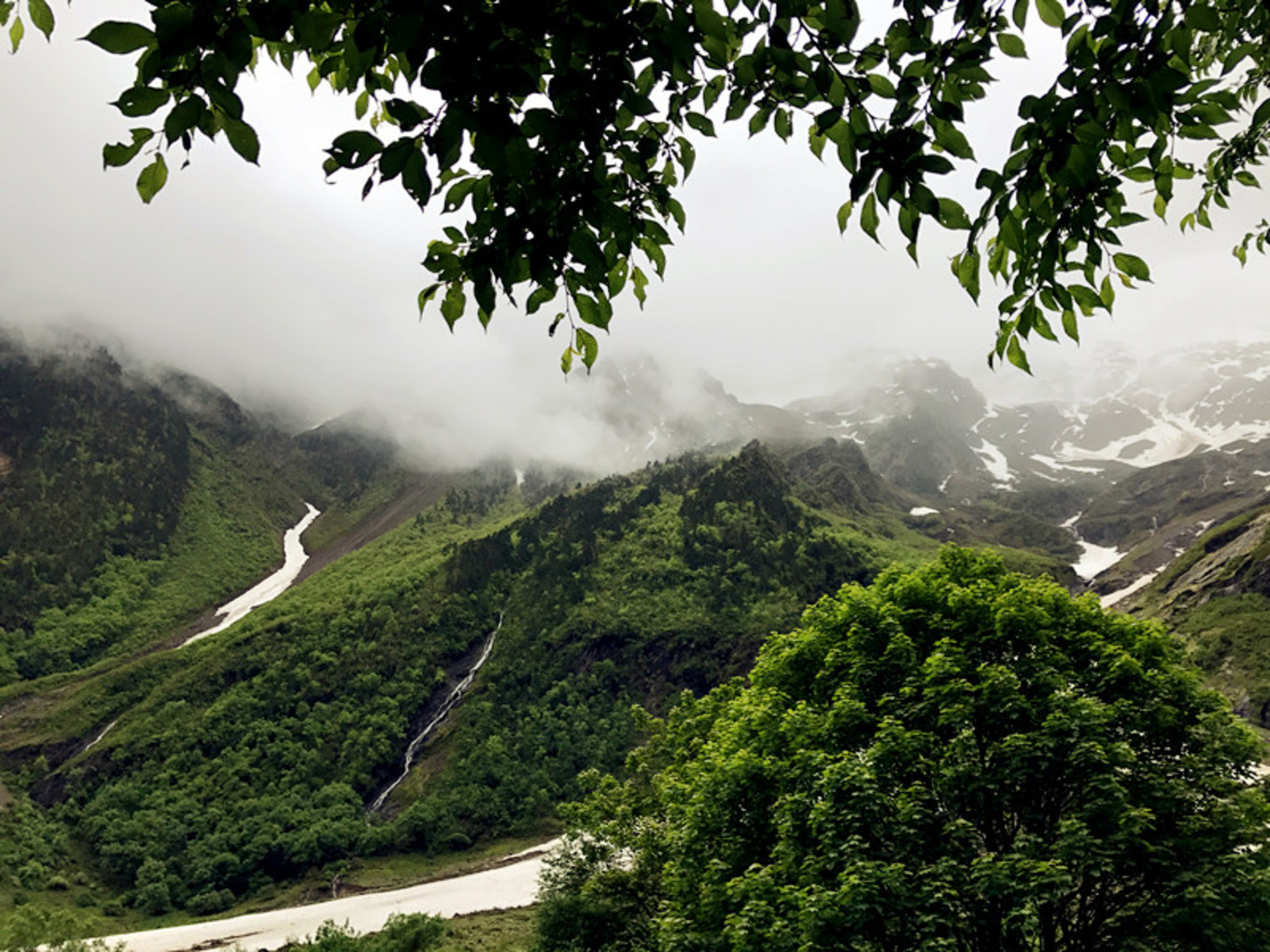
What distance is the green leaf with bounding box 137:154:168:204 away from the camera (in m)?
2.37

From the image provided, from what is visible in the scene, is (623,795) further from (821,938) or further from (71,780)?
(71,780)

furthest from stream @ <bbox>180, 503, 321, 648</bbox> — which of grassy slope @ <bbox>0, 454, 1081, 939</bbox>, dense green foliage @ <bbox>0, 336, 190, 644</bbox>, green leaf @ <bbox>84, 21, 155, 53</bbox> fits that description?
green leaf @ <bbox>84, 21, 155, 53</bbox>

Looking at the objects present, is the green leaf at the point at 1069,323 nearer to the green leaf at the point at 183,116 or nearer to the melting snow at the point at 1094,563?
the green leaf at the point at 183,116

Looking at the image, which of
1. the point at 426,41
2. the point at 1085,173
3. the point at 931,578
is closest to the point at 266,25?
the point at 426,41

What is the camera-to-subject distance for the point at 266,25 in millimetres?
2004

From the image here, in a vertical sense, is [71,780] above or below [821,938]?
below

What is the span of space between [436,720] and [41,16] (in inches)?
4408

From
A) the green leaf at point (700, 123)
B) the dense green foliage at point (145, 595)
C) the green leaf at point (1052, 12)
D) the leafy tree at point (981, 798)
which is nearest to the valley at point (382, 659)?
the dense green foliage at point (145, 595)

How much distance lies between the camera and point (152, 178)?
2410 millimetres

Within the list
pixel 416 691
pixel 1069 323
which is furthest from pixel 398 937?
pixel 416 691

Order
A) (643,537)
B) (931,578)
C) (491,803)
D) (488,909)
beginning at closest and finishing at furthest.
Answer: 1. (931,578)
2. (488,909)
3. (491,803)
4. (643,537)

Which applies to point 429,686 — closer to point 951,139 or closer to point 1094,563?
point 951,139

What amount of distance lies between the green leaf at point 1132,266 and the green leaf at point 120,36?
343cm

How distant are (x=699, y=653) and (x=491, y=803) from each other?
36.2 meters
